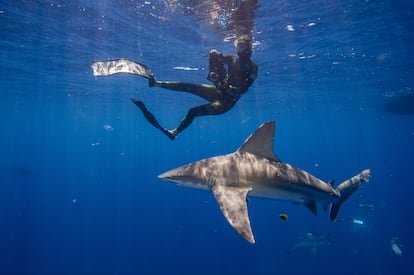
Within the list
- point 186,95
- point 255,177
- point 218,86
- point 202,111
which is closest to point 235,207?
point 255,177

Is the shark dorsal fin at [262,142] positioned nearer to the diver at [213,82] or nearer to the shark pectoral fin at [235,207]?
the shark pectoral fin at [235,207]

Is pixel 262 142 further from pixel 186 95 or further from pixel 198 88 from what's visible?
→ pixel 186 95

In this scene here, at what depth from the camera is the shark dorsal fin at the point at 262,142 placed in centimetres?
583

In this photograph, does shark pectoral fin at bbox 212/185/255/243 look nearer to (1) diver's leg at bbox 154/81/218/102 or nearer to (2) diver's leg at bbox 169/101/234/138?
(2) diver's leg at bbox 169/101/234/138

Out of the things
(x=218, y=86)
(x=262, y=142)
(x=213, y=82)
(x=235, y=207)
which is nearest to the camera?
(x=235, y=207)

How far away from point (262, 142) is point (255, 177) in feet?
2.64

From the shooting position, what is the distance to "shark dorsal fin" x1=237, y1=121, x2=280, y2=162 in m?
5.83

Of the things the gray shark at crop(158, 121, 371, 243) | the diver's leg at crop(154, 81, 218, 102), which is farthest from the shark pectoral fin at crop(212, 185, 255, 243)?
the diver's leg at crop(154, 81, 218, 102)

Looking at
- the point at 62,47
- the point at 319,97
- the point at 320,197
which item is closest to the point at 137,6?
the point at 62,47

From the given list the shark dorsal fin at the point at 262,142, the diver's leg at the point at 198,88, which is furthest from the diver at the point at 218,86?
the shark dorsal fin at the point at 262,142

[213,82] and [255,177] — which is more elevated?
[213,82]

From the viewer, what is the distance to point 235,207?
4.34 m

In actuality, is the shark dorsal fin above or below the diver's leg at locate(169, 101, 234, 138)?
below

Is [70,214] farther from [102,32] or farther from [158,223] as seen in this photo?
[102,32]
